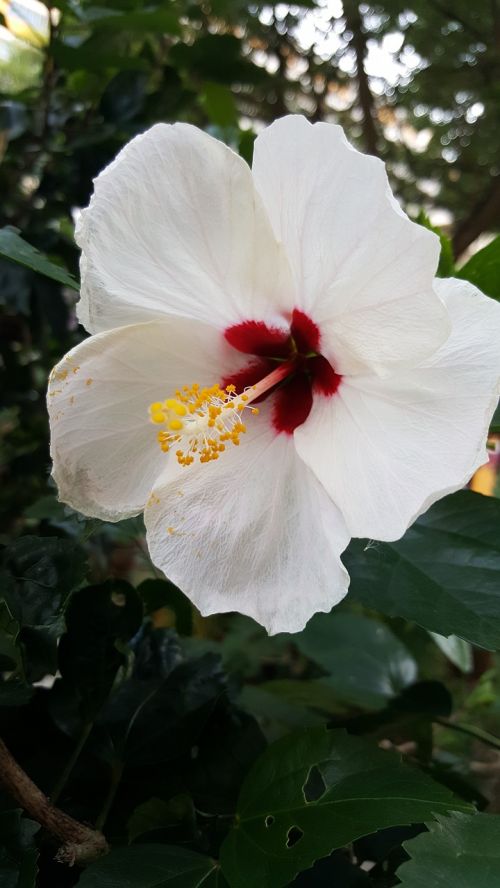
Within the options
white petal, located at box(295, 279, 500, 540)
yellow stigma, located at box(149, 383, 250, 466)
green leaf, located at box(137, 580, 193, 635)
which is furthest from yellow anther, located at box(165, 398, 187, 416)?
green leaf, located at box(137, 580, 193, 635)

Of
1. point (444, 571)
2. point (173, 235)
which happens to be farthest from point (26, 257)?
point (444, 571)

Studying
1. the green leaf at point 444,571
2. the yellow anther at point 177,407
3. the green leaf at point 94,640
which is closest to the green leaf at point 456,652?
the green leaf at point 444,571

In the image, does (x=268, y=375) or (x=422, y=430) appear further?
(x=268, y=375)

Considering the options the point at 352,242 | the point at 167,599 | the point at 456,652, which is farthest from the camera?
the point at 456,652

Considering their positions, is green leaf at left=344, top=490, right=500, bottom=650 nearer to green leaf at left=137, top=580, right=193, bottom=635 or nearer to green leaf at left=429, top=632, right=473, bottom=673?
green leaf at left=137, top=580, right=193, bottom=635

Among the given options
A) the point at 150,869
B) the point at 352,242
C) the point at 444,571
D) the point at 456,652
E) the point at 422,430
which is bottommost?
the point at 456,652

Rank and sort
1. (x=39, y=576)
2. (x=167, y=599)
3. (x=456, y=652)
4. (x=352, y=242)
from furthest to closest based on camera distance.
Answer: (x=456, y=652) → (x=167, y=599) → (x=39, y=576) → (x=352, y=242)

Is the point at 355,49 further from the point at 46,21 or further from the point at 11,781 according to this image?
the point at 11,781

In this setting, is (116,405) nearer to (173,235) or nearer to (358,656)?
(173,235)
